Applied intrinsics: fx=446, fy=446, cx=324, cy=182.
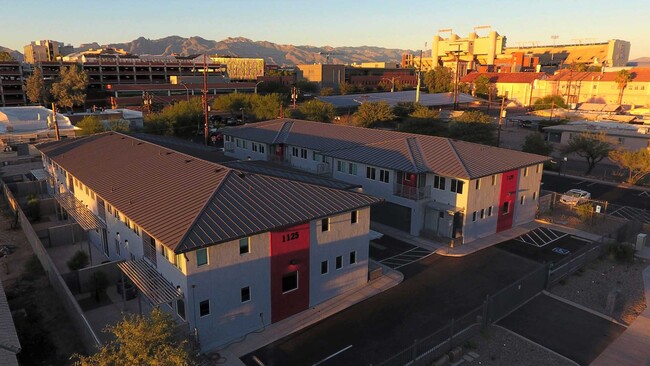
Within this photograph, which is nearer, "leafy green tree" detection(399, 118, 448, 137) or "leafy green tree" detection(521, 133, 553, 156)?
"leafy green tree" detection(521, 133, 553, 156)

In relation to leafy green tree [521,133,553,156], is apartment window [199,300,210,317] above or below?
below

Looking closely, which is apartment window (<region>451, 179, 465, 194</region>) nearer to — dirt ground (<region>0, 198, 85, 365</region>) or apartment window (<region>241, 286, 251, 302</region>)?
apartment window (<region>241, 286, 251, 302</region>)

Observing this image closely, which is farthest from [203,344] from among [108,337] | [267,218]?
[267,218]

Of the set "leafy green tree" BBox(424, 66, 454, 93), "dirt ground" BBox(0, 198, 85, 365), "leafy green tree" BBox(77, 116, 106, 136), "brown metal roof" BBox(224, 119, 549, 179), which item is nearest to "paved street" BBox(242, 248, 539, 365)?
"brown metal roof" BBox(224, 119, 549, 179)

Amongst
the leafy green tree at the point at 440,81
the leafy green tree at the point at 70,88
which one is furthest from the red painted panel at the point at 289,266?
the leafy green tree at the point at 440,81

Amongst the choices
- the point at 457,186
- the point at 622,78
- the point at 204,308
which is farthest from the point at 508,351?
the point at 622,78
